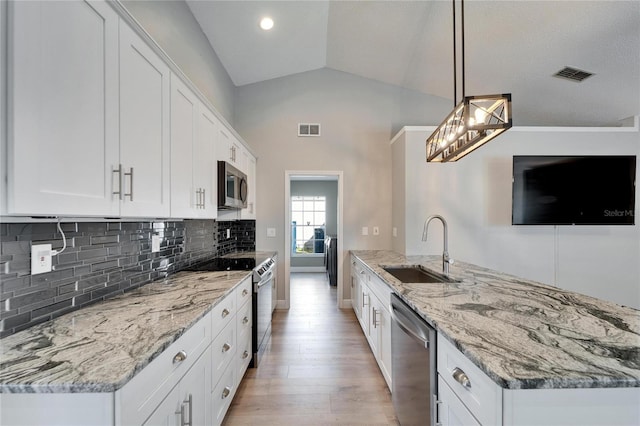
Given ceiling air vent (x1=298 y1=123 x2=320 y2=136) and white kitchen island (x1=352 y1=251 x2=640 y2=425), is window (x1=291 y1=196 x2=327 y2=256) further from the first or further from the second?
white kitchen island (x1=352 y1=251 x2=640 y2=425)

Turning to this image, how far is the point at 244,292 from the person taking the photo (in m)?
2.18

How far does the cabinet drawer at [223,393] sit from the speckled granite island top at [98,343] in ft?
1.83

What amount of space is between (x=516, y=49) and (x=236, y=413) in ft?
13.3

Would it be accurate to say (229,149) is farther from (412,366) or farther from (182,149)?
(412,366)

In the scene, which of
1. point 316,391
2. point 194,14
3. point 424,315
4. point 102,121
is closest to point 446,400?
point 424,315

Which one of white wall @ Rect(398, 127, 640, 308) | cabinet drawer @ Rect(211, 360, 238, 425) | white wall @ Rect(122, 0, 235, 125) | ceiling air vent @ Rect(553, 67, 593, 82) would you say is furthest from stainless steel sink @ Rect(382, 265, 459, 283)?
white wall @ Rect(122, 0, 235, 125)

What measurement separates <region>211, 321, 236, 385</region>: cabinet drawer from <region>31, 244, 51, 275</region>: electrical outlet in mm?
849

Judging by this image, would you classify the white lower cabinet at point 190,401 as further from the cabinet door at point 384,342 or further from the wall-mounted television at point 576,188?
the wall-mounted television at point 576,188

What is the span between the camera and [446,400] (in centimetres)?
113

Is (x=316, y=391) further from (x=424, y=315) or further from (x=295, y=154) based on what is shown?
(x=295, y=154)

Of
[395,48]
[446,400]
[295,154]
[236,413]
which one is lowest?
[236,413]

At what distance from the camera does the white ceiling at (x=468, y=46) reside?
2301 mm

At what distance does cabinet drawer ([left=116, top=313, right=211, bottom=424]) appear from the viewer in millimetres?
808

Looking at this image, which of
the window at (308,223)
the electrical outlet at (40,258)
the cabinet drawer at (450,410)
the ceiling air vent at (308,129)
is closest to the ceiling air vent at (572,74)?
the ceiling air vent at (308,129)
